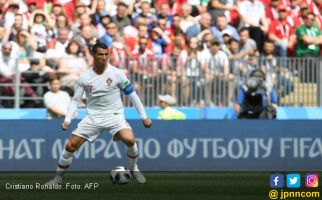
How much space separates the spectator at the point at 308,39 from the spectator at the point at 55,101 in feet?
17.8

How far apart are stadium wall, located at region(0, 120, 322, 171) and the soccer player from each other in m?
4.42

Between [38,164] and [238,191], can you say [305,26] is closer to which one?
[38,164]

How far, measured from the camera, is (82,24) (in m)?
24.2

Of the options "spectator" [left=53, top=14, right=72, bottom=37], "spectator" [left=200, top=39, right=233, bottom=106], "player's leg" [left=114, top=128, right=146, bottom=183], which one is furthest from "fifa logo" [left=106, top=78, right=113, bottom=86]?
"spectator" [left=53, top=14, right=72, bottom=37]

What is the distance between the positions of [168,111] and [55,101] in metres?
2.34

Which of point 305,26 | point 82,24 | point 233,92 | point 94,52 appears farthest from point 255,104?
point 94,52

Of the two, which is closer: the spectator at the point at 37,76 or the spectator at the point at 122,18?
the spectator at the point at 37,76

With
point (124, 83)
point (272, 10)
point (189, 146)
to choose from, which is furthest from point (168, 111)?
point (124, 83)

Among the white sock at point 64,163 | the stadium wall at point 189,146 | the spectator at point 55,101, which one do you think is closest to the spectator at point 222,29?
the stadium wall at point 189,146

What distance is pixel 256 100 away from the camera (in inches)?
856

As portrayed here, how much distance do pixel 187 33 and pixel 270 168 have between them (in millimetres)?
4567

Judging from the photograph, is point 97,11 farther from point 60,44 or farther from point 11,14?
point 11,14

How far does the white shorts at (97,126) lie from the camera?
54.2 ft

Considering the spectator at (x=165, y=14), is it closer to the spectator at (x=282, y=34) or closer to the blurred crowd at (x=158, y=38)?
the blurred crowd at (x=158, y=38)
